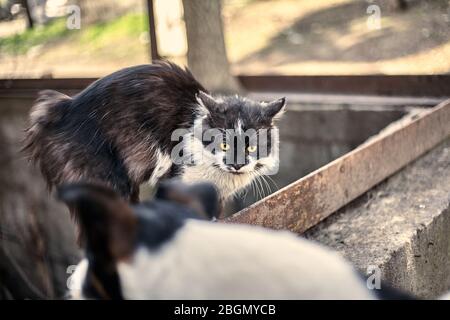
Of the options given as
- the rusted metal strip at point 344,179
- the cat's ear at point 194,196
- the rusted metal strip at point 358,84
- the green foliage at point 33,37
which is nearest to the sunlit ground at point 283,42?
the green foliage at point 33,37

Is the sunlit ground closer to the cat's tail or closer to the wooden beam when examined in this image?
the wooden beam

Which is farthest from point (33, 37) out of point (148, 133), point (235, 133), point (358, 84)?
point (235, 133)

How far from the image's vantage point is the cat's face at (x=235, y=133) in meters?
3.05

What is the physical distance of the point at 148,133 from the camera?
305 centimetres

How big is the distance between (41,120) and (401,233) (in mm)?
1877

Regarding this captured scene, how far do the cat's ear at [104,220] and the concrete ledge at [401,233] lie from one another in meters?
1.71

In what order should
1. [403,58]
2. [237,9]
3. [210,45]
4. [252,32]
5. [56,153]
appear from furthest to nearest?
[237,9] < [252,32] < [403,58] < [210,45] < [56,153]

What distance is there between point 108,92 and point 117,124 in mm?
169

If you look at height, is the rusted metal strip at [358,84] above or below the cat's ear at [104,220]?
above

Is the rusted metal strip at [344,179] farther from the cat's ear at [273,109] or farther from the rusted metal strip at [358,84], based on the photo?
the rusted metal strip at [358,84]

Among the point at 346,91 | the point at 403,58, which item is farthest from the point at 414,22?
the point at 346,91

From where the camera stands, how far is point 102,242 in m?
1.15
